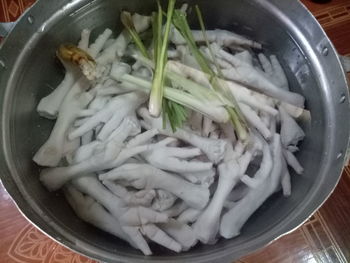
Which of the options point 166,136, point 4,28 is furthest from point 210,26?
point 4,28

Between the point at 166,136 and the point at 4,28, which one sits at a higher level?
the point at 4,28

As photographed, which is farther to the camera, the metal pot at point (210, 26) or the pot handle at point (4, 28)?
the pot handle at point (4, 28)

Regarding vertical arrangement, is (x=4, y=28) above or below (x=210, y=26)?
above

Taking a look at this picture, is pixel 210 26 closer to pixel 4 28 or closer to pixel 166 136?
pixel 166 136

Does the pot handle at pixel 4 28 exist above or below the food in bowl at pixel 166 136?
above

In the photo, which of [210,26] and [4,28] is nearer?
[4,28]
